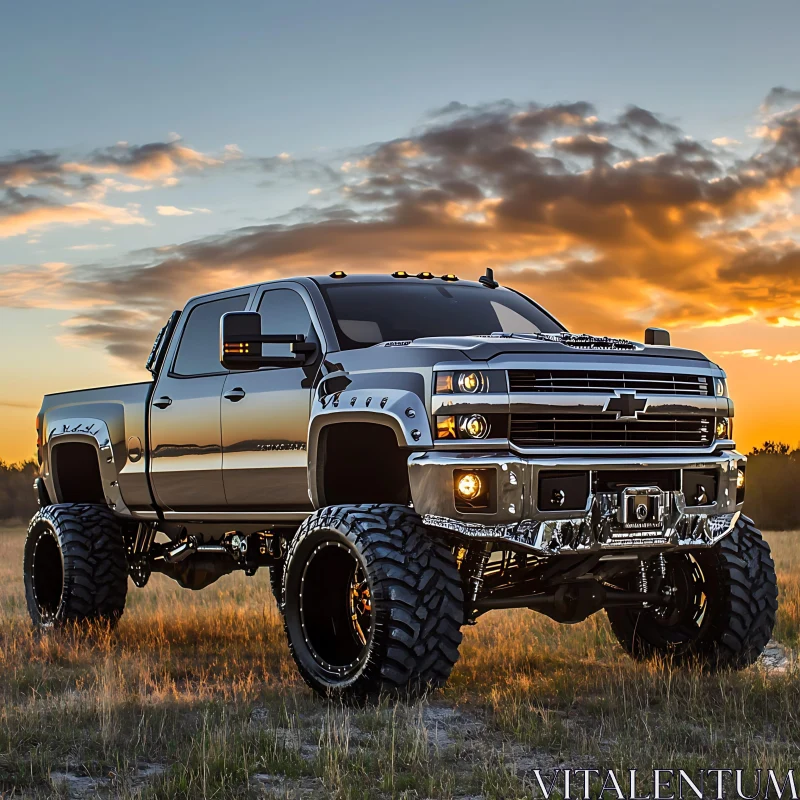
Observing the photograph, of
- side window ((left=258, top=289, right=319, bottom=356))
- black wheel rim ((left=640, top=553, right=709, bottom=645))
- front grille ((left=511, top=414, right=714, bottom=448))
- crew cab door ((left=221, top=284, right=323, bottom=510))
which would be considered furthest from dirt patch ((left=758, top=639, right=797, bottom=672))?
side window ((left=258, top=289, right=319, bottom=356))

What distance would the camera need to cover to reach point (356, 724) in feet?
21.9

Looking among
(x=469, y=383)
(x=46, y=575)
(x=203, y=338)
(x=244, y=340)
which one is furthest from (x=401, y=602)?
(x=46, y=575)

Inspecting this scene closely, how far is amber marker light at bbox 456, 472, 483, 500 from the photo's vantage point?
6.89m

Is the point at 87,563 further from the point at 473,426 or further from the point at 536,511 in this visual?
the point at 536,511

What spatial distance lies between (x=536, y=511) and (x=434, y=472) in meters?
0.60

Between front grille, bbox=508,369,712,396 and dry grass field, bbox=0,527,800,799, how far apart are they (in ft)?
5.88

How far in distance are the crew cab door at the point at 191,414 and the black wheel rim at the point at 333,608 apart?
58.5 inches

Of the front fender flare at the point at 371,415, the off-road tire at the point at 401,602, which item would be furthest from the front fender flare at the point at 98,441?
the off-road tire at the point at 401,602

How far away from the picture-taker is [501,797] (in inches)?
209

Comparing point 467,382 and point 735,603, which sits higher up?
point 467,382

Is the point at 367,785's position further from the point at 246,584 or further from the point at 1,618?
the point at 246,584

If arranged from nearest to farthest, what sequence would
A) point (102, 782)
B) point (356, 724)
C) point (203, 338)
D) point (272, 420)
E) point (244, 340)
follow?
point (102, 782)
point (356, 724)
point (244, 340)
point (272, 420)
point (203, 338)

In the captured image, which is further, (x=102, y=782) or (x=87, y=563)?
(x=87, y=563)

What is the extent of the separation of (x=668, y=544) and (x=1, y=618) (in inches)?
300
